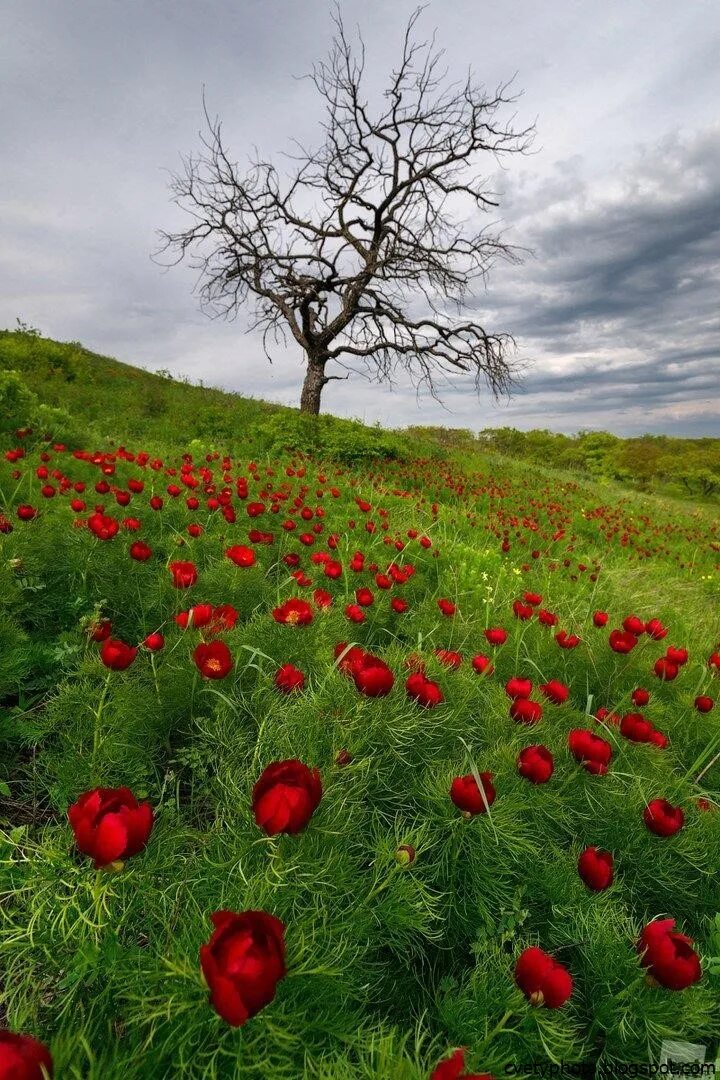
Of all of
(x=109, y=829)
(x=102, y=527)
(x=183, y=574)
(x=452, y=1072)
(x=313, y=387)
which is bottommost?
(x=452, y=1072)

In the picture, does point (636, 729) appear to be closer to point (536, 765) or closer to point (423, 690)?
point (536, 765)

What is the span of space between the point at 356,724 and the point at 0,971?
43.3 inches

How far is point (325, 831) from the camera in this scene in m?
1.14

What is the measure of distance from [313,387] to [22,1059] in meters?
16.3

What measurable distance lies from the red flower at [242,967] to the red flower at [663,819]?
1.17 m

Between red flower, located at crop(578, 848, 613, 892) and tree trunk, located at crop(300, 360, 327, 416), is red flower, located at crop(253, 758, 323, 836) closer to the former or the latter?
red flower, located at crop(578, 848, 613, 892)

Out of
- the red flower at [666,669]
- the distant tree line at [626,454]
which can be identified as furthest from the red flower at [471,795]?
the distant tree line at [626,454]

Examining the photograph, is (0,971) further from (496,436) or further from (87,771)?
(496,436)

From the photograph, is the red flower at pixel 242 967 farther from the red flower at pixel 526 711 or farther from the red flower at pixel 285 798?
the red flower at pixel 526 711

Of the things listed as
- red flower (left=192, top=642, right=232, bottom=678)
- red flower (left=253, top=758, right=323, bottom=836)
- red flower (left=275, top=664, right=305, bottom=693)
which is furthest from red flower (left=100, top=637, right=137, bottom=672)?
red flower (left=253, top=758, right=323, bottom=836)

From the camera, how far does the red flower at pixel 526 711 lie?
1773 mm

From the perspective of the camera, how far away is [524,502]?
35.8ft

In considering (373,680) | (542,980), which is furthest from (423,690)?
(542,980)

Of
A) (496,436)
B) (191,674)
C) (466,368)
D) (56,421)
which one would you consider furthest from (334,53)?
(496,436)
